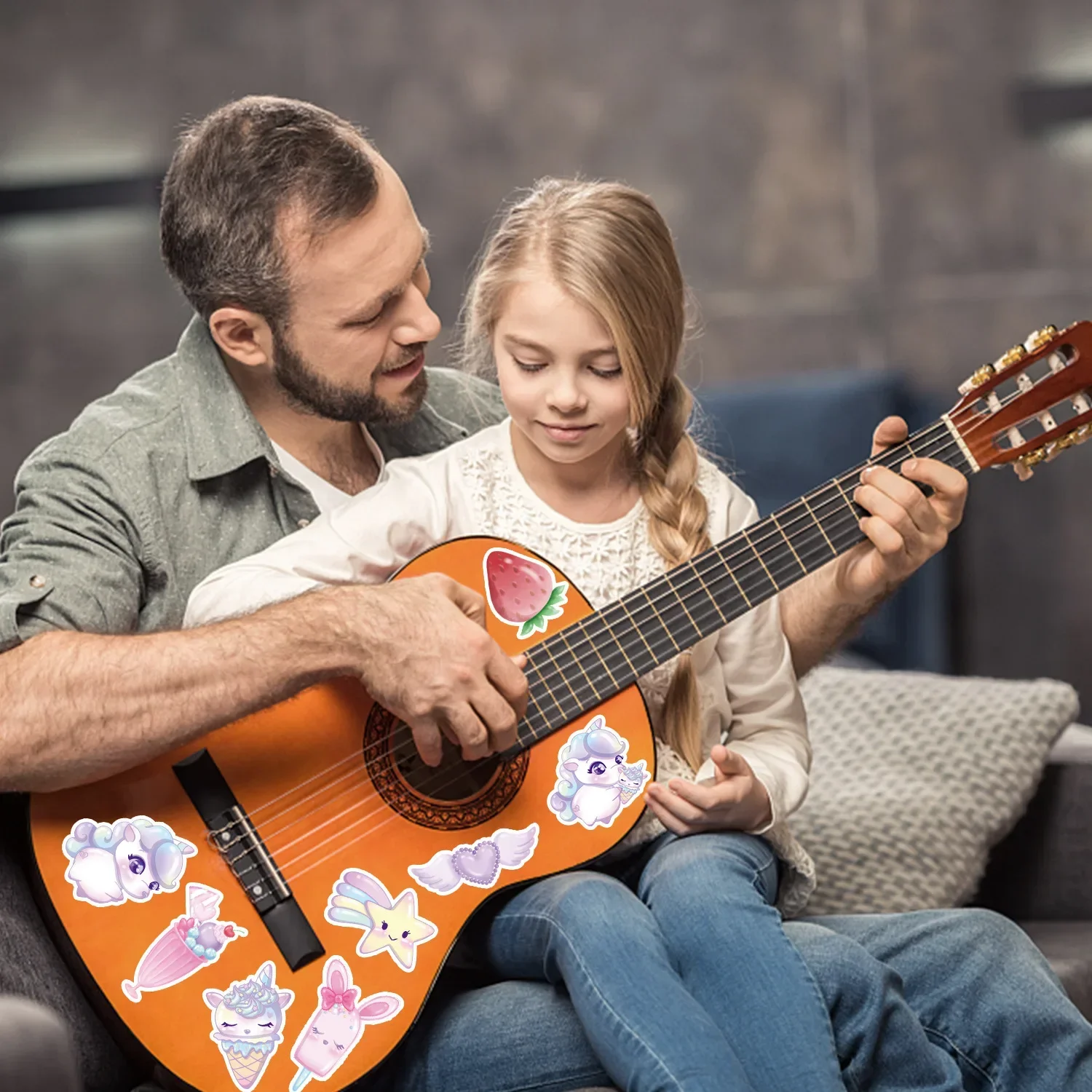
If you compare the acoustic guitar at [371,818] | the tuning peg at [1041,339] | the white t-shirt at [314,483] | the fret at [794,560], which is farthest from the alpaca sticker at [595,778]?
the tuning peg at [1041,339]

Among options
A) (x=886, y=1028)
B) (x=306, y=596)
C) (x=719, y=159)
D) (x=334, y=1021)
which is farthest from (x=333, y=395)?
(x=719, y=159)

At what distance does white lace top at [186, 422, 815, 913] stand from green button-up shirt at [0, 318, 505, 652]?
94mm

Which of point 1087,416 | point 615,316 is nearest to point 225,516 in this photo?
point 615,316

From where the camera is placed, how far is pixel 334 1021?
4.69ft

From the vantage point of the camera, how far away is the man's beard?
69.9 inches

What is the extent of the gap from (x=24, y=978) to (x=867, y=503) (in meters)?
0.89

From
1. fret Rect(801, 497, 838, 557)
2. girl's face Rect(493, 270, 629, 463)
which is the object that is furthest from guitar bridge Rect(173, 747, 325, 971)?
fret Rect(801, 497, 838, 557)

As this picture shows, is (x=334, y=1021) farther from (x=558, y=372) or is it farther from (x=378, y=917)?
(x=558, y=372)

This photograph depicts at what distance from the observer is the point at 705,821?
1.54 metres

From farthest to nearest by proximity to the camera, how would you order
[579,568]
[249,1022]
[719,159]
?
[719,159] → [579,568] → [249,1022]

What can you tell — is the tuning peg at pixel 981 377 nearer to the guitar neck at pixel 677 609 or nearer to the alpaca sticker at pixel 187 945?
the guitar neck at pixel 677 609

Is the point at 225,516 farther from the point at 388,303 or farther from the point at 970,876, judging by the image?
the point at 970,876

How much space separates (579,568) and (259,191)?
0.56 metres

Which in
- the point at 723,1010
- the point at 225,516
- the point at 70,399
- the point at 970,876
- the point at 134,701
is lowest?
the point at 970,876
